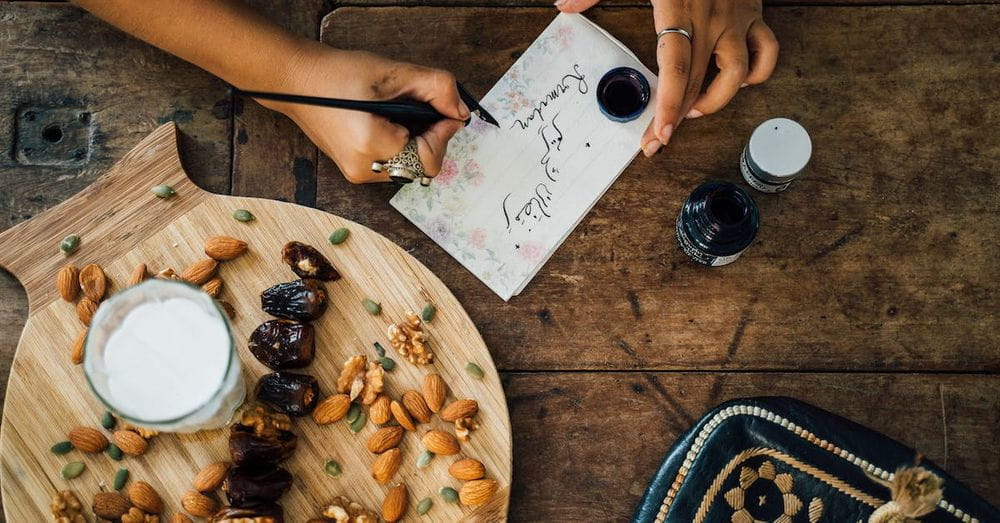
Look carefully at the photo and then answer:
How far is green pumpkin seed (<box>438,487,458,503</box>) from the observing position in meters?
0.88

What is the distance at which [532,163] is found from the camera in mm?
1008

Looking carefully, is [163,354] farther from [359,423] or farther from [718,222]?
[718,222]

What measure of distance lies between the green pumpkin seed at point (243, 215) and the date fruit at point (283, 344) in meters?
0.14

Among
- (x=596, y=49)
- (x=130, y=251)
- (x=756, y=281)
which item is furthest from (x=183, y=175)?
(x=756, y=281)

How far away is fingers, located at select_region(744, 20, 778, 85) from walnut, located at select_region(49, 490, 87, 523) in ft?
3.38

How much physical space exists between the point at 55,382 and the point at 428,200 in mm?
532

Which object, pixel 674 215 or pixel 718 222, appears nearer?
pixel 718 222

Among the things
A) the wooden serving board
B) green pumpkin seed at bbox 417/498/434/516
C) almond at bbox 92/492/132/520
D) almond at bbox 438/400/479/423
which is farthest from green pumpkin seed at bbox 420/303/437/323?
almond at bbox 92/492/132/520

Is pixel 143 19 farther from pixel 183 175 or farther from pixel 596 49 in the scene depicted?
pixel 596 49

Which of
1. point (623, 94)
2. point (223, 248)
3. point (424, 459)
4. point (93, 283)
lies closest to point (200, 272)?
point (223, 248)

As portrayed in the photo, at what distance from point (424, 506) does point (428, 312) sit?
241 mm

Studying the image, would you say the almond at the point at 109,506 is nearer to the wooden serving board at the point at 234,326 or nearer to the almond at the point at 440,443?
the wooden serving board at the point at 234,326

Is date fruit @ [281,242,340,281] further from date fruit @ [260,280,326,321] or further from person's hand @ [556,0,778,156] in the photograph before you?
person's hand @ [556,0,778,156]

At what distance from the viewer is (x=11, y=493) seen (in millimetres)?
878
